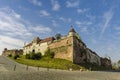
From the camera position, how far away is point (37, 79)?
2088cm

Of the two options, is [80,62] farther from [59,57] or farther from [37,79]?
[37,79]

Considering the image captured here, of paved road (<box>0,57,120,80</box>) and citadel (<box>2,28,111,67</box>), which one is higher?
citadel (<box>2,28,111,67</box>)

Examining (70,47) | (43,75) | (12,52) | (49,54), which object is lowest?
(43,75)

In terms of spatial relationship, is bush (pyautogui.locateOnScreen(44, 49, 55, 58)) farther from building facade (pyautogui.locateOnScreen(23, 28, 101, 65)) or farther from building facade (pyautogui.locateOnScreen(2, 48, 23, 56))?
building facade (pyautogui.locateOnScreen(2, 48, 23, 56))

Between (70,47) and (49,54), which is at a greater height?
(70,47)

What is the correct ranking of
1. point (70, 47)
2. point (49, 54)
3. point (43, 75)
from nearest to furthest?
point (43, 75) < point (70, 47) < point (49, 54)

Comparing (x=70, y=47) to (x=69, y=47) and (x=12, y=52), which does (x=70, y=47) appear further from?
(x=12, y=52)

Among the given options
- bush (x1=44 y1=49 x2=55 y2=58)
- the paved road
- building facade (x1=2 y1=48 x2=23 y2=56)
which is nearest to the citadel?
bush (x1=44 y1=49 x2=55 y2=58)

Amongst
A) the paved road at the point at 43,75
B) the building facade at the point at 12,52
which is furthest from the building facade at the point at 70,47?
the building facade at the point at 12,52

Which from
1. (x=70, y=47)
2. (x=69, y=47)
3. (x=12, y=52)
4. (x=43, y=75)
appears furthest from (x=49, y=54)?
(x=12, y=52)

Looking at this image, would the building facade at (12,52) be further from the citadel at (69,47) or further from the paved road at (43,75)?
the paved road at (43,75)

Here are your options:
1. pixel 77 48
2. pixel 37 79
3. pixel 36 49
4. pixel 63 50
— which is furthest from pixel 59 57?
pixel 37 79

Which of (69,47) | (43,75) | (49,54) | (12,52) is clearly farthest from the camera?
(12,52)

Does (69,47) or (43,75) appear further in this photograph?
(69,47)
